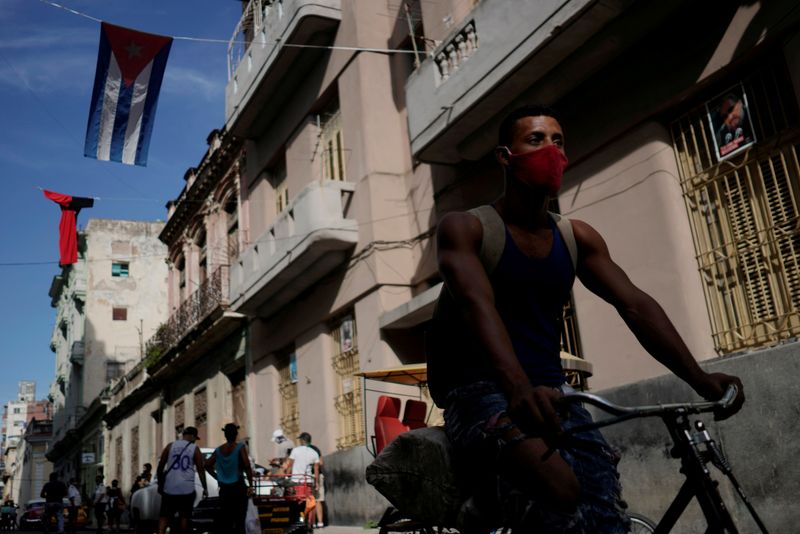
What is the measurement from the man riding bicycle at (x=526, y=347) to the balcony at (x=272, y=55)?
12.4 metres

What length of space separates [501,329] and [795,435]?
5238 millimetres

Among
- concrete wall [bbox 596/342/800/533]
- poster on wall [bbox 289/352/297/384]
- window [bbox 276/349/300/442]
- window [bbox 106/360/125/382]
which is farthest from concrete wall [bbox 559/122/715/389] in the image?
window [bbox 106/360/125/382]

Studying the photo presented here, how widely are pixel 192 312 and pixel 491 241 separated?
2278cm

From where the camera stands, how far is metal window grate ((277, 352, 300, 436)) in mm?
16528

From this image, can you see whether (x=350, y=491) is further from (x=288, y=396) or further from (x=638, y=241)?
(x=638, y=241)

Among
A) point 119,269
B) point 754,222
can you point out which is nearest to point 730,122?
point 754,222

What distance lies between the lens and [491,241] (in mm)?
2365

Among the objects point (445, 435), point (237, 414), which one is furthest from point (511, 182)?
point (237, 414)

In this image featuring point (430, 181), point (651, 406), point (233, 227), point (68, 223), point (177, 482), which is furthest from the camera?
point (233, 227)

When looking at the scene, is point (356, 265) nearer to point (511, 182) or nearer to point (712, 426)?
point (712, 426)

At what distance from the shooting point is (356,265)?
13.9 m

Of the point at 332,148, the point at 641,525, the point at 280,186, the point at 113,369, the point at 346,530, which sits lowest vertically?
the point at 346,530

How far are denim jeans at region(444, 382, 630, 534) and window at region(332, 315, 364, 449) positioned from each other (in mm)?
11648

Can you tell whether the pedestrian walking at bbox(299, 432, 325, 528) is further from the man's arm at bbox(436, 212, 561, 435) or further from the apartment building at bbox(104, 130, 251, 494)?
the man's arm at bbox(436, 212, 561, 435)
